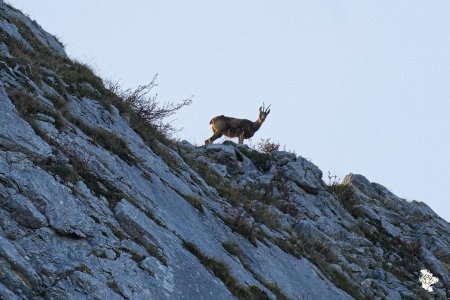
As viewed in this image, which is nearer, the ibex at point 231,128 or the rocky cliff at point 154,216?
the rocky cliff at point 154,216

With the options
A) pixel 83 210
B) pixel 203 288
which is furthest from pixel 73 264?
pixel 203 288

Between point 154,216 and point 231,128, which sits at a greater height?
point 231,128

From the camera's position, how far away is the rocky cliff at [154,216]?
8305mm

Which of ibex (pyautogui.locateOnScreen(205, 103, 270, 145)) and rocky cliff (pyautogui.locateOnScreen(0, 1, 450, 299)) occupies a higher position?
ibex (pyautogui.locateOnScreen(205, 103, 270, 145))

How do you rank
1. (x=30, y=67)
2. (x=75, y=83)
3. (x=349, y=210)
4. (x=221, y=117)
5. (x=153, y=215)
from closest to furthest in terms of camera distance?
(x=153, y=215) → (x=30, y=67) → (x=75, y=83) → (x=349, y=210) → (x=221, y=117)

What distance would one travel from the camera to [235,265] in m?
12.0

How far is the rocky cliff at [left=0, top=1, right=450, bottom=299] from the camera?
27.2 ft

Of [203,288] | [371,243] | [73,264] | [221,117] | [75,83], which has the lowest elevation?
[73,264]

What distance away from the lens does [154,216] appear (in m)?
11.0

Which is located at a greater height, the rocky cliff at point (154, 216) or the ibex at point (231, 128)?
the ibex at point (231, 128)

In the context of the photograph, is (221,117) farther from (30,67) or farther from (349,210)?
(30,67)

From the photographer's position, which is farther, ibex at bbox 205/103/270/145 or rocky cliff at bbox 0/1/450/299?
ibex at bbox 205/103/270/145

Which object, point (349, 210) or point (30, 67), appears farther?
point (349, 210)

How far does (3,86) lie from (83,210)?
3.28 meters
